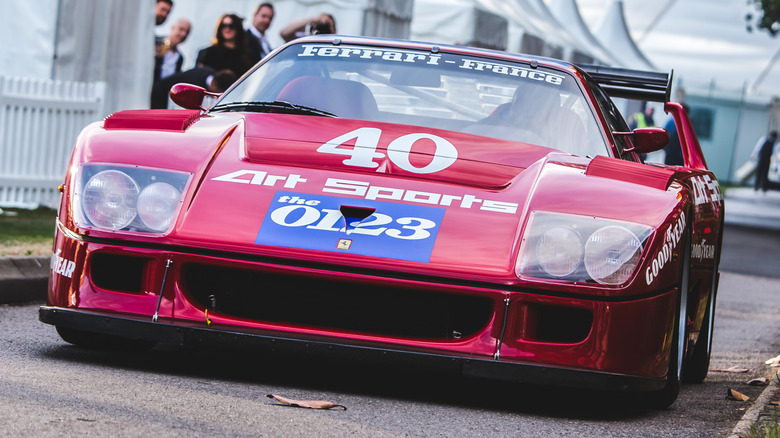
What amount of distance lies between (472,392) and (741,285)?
703 cm

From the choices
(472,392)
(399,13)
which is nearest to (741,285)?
(399,13)

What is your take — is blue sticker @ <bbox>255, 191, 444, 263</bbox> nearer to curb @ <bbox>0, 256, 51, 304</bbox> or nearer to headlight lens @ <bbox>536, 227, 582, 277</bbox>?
headlight lens @ <bbox>536, 227, 582, 277</bbox>

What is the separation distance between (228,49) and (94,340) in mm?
6159

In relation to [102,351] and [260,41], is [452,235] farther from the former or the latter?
[260,41]

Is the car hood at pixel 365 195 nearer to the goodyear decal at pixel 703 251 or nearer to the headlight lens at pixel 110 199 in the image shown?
the headlight lens at pixel 110 199

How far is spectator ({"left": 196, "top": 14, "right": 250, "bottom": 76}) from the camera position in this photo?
10.0m

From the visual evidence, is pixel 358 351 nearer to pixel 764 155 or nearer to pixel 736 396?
pixel 736 396

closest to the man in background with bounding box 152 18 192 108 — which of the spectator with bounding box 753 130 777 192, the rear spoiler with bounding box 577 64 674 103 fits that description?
the rear spoiler with bounding box 577 64 674 103

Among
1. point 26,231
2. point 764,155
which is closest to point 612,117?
point 26,231

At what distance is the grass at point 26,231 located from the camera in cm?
656

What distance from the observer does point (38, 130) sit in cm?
982

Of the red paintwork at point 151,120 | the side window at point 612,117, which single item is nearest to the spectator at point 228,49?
the side window at point 612,117

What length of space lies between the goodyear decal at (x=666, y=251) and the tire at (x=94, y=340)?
1.79 m

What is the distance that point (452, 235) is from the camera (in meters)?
3.65
